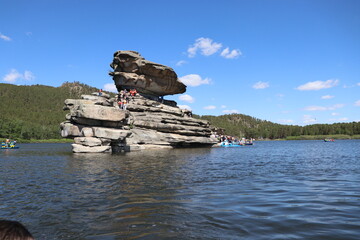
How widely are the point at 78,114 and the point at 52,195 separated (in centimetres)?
2613

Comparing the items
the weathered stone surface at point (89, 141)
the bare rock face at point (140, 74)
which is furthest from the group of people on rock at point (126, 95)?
the weathered stone surface at point (89, 141)

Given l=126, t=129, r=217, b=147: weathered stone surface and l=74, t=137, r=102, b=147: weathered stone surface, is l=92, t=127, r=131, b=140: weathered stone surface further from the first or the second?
l=126, t=129, r=217, b=147: weathered stone surface

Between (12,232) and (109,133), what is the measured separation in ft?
119

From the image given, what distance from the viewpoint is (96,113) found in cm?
3597

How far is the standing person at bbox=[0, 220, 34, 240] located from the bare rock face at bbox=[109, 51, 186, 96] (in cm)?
5347

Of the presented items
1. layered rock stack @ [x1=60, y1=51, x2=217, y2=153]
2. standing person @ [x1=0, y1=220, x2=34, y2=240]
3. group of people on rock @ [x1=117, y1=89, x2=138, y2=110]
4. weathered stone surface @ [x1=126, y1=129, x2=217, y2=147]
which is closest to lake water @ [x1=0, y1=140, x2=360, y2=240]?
standing person @ [x1=0, y1=220, x2=34, y2=240]

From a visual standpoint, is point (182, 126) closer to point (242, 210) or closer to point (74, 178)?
point (74, 178)

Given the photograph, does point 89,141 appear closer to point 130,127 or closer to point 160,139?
point 130,127

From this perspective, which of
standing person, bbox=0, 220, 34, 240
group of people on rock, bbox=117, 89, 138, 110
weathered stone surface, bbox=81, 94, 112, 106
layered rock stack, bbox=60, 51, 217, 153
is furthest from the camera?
group of people on rock, bbox=117, 89, 138, 110

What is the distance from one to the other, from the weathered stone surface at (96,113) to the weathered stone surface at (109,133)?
5.26ft

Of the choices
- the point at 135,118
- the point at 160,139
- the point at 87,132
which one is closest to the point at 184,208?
the point at 87,132

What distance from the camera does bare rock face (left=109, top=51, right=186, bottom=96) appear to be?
53.9 meters

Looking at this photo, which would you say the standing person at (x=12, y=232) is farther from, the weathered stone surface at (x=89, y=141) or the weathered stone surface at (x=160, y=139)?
the weathered stone surface at (x=160, y=139)

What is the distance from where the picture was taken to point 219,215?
7.84m
